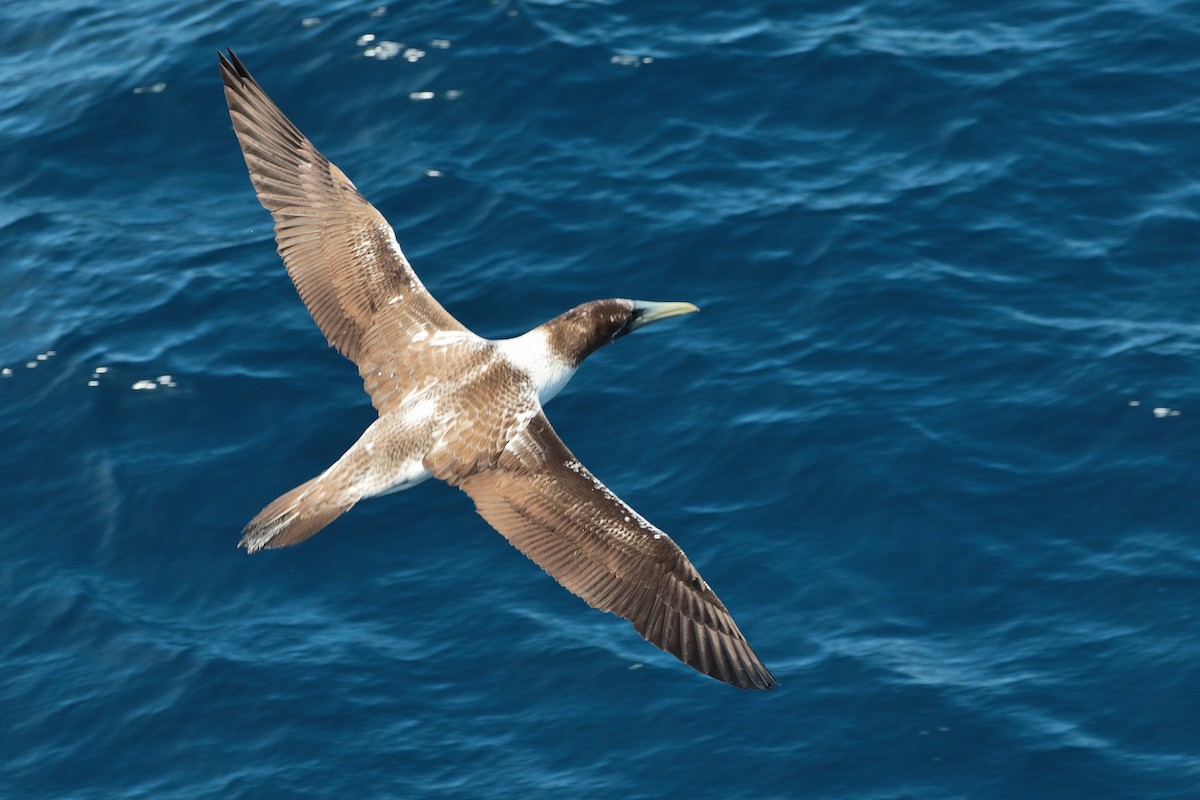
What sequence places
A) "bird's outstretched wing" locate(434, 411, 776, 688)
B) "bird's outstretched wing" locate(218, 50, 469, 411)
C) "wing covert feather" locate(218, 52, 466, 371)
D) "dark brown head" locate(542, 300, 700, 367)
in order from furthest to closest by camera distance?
"wing covert feather" locate(218, 52, 466, 371), "bird's outstretched wing" locate(218, 50, 469, 411), "dark brown head" locate(542, 300, 700, 367), "bird's outstretched wing" locate(434, 411, 776, 688)

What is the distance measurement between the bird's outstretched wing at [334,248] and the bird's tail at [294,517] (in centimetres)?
125

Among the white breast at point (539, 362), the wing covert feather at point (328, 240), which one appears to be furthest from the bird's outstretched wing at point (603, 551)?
the wing covert feather at point (328, 240)

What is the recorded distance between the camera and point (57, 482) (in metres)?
21.5

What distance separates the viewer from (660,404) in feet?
69.0

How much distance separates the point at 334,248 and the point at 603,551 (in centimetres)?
407

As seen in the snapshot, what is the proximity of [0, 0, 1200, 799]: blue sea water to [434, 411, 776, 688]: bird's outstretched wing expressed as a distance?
4.19 m

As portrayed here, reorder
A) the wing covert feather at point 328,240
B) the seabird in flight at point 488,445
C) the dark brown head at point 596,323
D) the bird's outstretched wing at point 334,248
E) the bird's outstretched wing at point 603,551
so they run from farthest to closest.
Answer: the wing covert feather at point 328,240, the bird's outstretched wing at point 334,248, the dark brown head at point 596,323, the seabird in flight at point 488,445, the bird's outstretched wing at point 603,551

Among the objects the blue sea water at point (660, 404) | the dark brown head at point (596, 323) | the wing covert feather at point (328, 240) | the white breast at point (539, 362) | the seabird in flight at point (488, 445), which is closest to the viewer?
the seabird in flight at point (488, 445)

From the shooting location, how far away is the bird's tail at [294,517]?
48.3ft

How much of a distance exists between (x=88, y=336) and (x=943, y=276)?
10421mm

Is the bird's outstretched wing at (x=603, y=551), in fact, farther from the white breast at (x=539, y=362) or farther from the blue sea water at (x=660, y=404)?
the blue sea water at (x=660, y=404)

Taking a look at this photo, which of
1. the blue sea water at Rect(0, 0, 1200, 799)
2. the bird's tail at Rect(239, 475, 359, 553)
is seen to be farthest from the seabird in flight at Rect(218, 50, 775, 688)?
the blue sea water at Rect(0, 0, 1200, 799)

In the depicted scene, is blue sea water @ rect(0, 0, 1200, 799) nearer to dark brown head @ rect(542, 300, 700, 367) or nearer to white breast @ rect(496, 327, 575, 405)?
dark brown head @ rect(542, 300, 700, 367)

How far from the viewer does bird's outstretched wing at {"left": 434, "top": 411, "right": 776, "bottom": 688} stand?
48.0 ft
